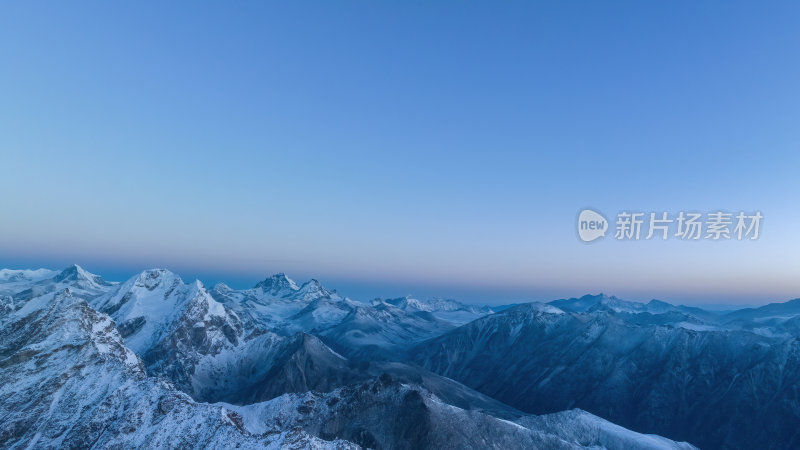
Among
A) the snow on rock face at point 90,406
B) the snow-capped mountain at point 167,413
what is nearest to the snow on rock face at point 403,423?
the snow-capped mountain at point 167,413

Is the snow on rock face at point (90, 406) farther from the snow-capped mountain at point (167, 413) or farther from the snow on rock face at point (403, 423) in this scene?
the snow on rock face at point (403, 423)

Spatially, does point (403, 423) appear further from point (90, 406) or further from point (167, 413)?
point (90, 406)

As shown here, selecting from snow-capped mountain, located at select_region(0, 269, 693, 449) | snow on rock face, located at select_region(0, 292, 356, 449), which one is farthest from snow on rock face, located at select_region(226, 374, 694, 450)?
snow on rock face, located at select_region(0, 292, 356, 449)

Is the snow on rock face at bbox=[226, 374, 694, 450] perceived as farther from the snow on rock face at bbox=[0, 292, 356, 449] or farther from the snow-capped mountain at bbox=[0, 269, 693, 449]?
the snow on rock face at bbox=[0, 292, 356, 449]

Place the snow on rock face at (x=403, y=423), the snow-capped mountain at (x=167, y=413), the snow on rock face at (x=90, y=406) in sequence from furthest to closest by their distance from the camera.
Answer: the snow on rock face at (x=403, y=423) → the snow-capped mountain at (x=167, y=413) → the snow on rock face at (x=90, y=406)

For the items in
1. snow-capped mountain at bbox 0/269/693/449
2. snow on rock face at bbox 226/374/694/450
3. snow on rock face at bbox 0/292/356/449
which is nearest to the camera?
snow on rock face at bbox 0/292/356/449

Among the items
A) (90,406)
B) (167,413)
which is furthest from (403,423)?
(90,406)

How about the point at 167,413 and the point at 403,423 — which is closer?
the point at 167,413

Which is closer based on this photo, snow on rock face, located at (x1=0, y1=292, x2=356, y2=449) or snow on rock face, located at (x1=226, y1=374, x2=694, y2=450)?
snow on rock face, located at (x1=0, y1=292, x2=356, y2=449)

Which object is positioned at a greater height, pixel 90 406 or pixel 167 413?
pixel 167 413

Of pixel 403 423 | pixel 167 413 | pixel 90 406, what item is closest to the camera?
pixel 167 413

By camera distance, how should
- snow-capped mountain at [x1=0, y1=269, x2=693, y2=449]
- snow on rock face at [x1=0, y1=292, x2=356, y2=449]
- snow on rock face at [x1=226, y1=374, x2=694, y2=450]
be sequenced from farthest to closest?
snow on rock face at [x1=226, y1=374, x2=694, y2=450]
snow-capped mountain at [x1=0, y1=269, x2=693, y2=449]
snow on rock face at [x1=0, y1=292, x2=356, y2=449]

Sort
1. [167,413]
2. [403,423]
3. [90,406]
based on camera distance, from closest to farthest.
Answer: [167,413], [90,406], [403,423]
